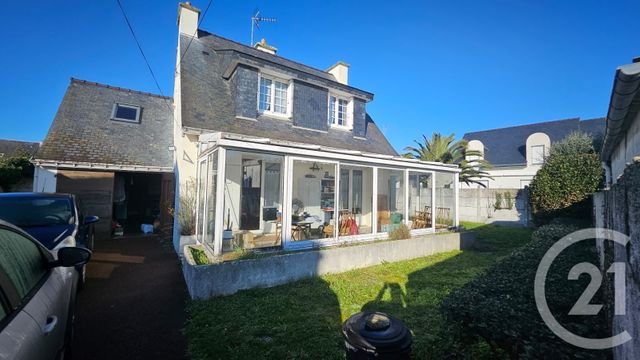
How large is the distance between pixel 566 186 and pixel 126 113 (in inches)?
838

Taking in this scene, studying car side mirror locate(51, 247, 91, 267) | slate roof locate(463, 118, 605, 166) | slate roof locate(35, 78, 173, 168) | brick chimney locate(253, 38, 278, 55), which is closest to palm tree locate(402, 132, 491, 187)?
slate roof locate(463, 118, 605, 166)

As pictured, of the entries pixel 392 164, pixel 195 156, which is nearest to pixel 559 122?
pixel 392 164

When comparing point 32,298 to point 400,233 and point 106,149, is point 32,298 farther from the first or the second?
point 106,149

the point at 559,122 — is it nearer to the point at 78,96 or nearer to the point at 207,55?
the point at 207,55

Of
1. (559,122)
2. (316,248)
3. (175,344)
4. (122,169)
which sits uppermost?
(559,122)

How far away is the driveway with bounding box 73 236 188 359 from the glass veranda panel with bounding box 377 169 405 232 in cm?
745

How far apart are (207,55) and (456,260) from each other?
13.4 m

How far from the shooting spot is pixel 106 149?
1180cm

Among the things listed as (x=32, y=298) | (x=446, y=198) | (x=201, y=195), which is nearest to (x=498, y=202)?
(x=446, y=198)

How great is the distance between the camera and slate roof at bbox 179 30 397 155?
33.0 ft

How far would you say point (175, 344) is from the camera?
169 inches

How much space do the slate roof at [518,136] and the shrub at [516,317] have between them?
29652 mm

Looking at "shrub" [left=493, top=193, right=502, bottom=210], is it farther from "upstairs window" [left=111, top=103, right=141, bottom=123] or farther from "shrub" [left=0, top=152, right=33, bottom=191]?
"shrub" [left=0, top=152, right=33, bottom=191]

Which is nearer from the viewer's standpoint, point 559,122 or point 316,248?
point 316,248
